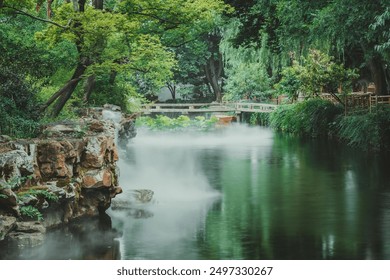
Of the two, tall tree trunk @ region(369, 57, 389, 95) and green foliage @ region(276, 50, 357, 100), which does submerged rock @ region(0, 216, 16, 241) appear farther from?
green foliage @ region(276, 50, 357, 100)

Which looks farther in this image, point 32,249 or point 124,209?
point 124,209

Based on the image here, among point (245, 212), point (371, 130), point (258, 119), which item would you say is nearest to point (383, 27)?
point (245, 212)

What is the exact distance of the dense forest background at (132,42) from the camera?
16250mm

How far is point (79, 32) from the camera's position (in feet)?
54.7

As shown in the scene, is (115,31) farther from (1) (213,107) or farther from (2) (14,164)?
(1) (213,107)

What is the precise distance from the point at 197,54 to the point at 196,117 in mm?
4604

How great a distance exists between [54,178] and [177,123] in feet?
81.8

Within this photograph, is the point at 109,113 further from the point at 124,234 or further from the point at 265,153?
the point at 124,234

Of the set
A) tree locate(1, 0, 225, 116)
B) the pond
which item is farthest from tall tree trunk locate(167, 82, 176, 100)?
tree locate(1, 0, 225, 116)

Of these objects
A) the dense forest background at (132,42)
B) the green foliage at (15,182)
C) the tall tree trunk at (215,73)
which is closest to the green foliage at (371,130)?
the dense forest background at (132,42)

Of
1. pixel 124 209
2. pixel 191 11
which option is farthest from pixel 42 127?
pixel 191 11

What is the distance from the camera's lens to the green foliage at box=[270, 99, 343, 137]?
28625 millimetres

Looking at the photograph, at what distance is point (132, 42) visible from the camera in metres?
20.2

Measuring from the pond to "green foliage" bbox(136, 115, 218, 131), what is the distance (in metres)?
10.3
